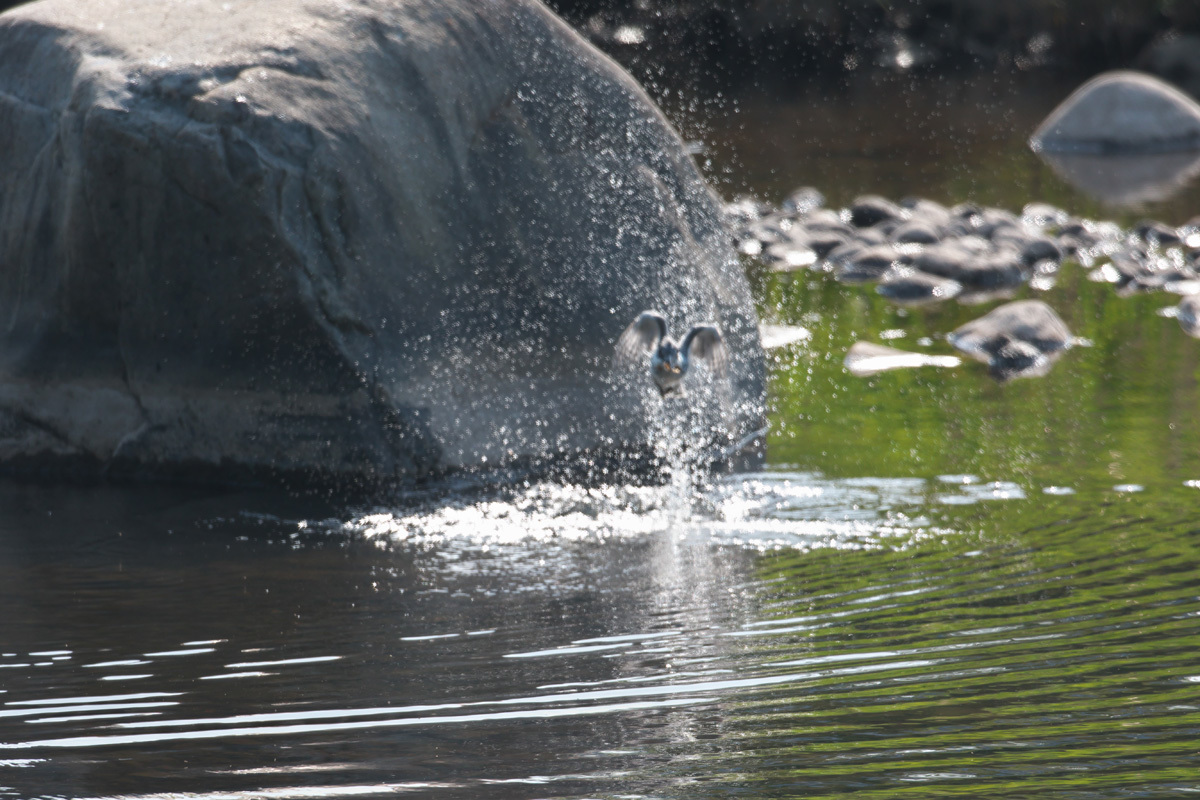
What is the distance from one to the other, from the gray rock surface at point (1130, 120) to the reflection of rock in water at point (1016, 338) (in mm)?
9408

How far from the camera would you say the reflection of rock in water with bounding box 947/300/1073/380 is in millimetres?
9242

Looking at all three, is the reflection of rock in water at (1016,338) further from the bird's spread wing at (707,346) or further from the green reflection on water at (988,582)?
the bird's spread wing at (707,346)

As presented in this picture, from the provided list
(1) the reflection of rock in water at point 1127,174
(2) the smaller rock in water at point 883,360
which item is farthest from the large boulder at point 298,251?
(1) the reflection of rock in water at point 1127,174

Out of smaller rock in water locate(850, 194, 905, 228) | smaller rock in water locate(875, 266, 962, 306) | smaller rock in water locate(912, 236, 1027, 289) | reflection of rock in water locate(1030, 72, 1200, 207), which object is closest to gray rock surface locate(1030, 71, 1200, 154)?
reflection of rock in water locate(1030, 72, 1200, 207)

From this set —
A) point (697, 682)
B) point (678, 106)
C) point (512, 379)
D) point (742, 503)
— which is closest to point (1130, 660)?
point (697, 682)

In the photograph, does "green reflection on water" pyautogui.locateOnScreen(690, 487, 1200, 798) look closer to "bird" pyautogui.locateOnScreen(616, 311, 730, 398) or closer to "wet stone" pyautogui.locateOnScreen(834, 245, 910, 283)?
"bird" pyautogui.locateOnScreen(616, 311, 730, 398)

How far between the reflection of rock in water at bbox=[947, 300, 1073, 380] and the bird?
2401 mm

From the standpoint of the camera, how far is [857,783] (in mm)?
3758

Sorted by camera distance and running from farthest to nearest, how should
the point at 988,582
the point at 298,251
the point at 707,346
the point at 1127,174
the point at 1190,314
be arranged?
the point at 1127,174, the point at 1190,314, the point at 707,346, the point at 298,251, the point at 988,582

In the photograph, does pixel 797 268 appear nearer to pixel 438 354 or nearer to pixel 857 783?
pixel 438 354

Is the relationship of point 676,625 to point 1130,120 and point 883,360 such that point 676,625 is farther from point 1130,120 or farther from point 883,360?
point 1130,120

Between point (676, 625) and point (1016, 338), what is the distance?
16.9ft

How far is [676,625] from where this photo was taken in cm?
515

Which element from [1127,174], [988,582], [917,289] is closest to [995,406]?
[988,582]
